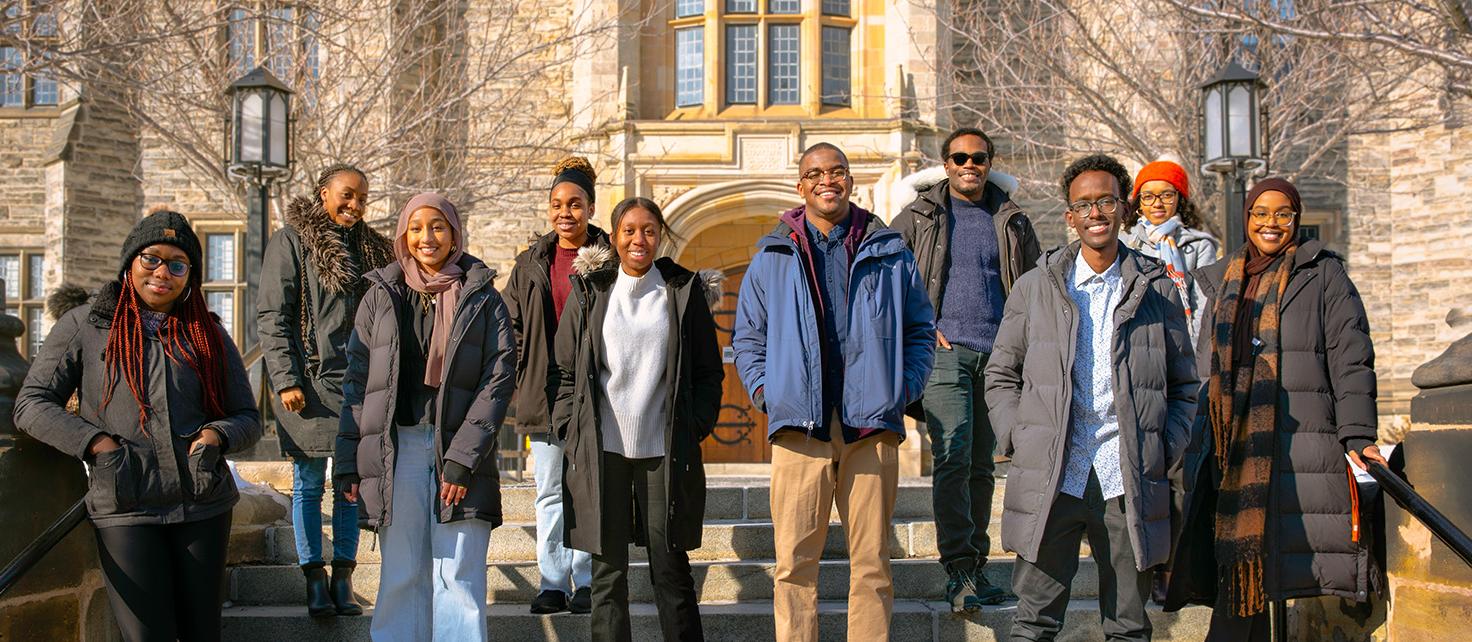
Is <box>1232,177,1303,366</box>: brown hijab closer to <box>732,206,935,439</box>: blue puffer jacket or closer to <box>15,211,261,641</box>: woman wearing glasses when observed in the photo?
<box>732,206,935,439</box>: blue puffer jacket

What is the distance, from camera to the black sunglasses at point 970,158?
6.00 m

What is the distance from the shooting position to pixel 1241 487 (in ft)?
16.4

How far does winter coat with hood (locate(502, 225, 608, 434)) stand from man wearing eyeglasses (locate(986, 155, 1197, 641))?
6.53 ft

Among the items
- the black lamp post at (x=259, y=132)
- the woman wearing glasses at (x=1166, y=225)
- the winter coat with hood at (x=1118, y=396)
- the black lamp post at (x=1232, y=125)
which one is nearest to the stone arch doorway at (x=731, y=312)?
the black lamp post at (x=259, y=132)

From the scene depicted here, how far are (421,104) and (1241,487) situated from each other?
34.0ft

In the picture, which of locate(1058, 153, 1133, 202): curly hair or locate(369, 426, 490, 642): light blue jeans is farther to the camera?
locate(369, 426, 490, 642): light blue jeans

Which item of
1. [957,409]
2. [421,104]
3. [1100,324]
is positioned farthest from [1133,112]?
[1100,324]

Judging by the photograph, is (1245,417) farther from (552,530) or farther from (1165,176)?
(552,530)

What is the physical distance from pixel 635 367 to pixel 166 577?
1.81 metres

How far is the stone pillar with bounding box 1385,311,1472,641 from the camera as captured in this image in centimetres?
489

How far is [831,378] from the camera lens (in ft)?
15.8

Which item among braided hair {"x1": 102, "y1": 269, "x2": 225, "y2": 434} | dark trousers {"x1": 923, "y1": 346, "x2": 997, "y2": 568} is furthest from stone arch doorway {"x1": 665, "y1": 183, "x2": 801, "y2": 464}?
braided hair {"x1": 102, "y1": 269, "x2": 225, "y2": 434}

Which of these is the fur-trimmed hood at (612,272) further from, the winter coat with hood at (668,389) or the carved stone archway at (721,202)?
the carved stone archway at (721,202)

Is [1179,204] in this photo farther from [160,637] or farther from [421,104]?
[421,104]
